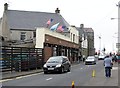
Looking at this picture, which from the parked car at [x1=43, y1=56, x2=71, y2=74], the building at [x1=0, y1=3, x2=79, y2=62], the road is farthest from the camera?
the building at [x1=0, y1=3, x2=79, y2=62]

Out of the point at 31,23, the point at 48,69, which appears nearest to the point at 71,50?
the point at 31,23

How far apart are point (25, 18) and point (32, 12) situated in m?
4.26

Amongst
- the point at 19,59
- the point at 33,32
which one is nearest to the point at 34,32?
the point at 33,32

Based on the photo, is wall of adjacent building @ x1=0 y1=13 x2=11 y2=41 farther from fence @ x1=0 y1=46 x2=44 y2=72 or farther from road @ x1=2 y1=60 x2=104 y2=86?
road @ x1=2 y1=60 x2=104 y2=86

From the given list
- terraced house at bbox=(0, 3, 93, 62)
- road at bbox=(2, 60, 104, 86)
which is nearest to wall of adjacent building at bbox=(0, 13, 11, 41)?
terraced house at bbox=(0, 3, 93, 62)

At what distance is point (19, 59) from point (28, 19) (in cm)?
3814

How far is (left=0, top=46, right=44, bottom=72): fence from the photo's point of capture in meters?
26.2

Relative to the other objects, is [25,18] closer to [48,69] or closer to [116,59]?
[116,59]

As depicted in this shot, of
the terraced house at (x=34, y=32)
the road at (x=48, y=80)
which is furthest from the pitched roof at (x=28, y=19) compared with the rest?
the road at (x=48, y=80)

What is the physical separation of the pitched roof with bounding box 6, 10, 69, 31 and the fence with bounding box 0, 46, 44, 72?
85.9ft

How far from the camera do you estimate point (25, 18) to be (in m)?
67.0

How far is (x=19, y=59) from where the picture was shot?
96.3 feet

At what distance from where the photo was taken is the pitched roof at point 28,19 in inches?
2487

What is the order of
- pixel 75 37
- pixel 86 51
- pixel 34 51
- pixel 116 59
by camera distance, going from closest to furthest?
pixel 34 51
pixel 116 59
pixel 75 37
pixel 86 51
